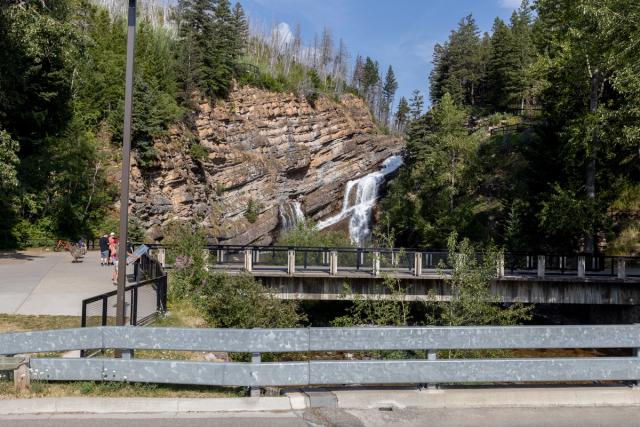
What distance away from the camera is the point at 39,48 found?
68.1 feet

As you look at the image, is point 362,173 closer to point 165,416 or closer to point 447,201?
point 447,201

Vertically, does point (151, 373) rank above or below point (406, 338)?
below

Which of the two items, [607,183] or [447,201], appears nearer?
[607,183]

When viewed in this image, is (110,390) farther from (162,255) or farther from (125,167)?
(162,255)

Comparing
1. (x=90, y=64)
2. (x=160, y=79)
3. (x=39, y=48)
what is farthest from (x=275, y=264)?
(x=160, y=79)

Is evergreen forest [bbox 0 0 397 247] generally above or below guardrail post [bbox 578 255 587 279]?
above

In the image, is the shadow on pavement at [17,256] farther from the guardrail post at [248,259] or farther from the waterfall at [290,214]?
the waterfall at [290,214]

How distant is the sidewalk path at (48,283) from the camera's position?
12.7 m

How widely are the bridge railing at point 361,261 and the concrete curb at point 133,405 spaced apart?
14704 millimetres

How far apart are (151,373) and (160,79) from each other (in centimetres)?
4651

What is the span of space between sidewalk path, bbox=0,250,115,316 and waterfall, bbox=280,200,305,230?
86.7 ft

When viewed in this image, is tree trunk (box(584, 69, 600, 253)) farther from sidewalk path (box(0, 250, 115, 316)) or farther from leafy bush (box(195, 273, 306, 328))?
sidewalk path (box(0, 250, 115, 316))

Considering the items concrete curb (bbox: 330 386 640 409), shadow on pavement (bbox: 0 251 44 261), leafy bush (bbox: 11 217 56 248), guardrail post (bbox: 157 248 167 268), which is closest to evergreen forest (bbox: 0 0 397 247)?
leafy bush (bbox: 11 217 56 248)

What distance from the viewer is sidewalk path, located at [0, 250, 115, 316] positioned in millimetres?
12727
